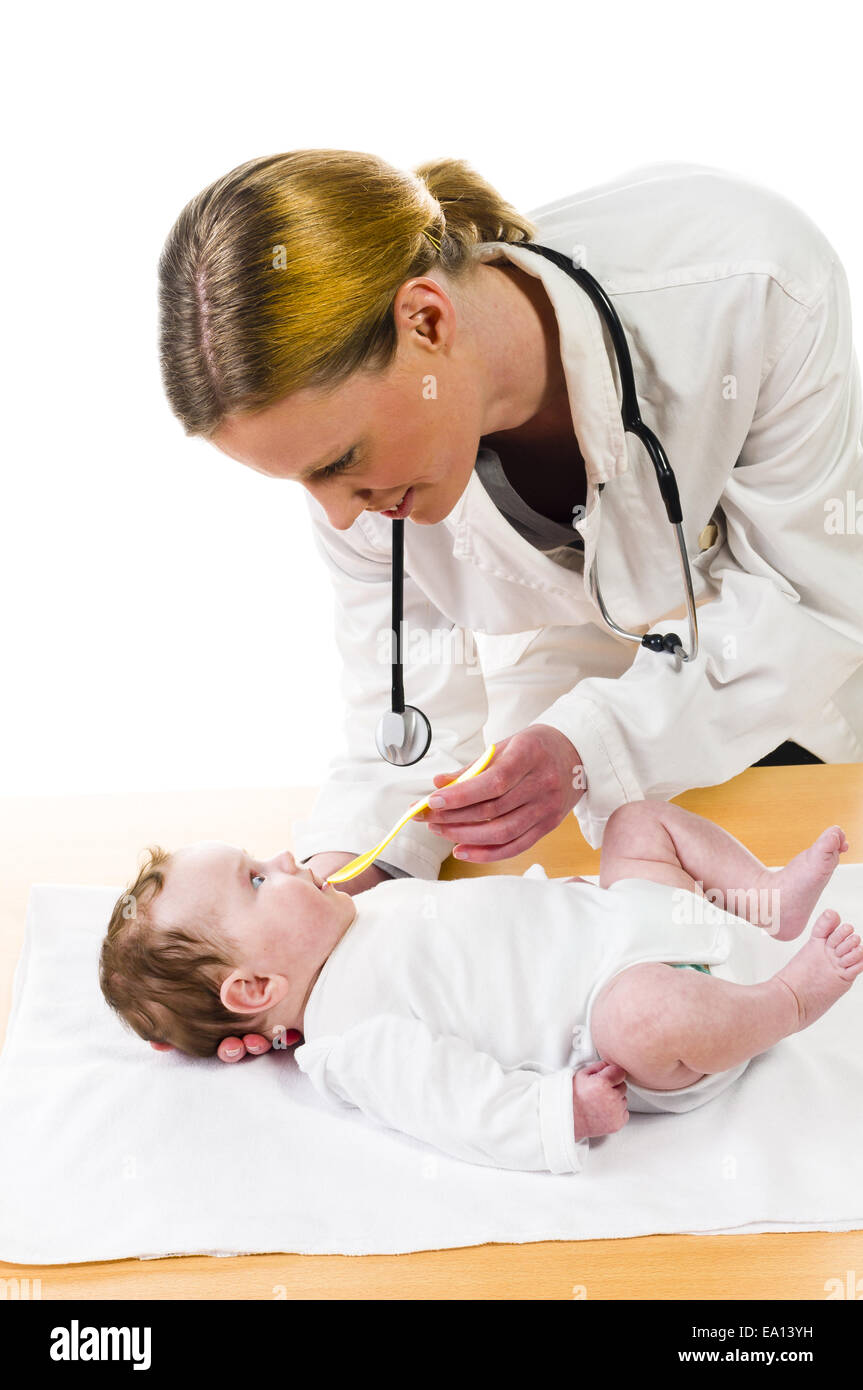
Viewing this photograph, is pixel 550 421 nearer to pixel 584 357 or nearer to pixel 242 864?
pixel 584 357

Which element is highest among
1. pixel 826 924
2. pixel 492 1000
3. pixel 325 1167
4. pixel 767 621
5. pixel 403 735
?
pixel 767 621

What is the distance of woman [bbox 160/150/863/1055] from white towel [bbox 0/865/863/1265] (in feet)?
1.10

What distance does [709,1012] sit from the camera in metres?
1.18

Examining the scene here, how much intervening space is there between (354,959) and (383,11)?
2099mm

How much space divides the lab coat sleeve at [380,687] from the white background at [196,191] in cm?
94

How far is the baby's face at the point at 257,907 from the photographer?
52.1 inches

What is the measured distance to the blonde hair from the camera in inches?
44.2

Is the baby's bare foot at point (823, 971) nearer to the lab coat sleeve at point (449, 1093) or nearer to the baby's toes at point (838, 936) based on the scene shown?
the baby's toes at point (838, 936)

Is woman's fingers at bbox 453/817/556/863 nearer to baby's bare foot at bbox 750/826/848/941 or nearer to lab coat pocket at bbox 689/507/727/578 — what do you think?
baby's bare foot at bbox 750/826/848/941

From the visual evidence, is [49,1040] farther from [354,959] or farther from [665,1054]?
[665,1054]

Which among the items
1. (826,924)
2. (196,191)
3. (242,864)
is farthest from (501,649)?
(196,191)

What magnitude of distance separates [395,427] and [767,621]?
0.51 meters

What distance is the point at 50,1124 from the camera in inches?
48.9
